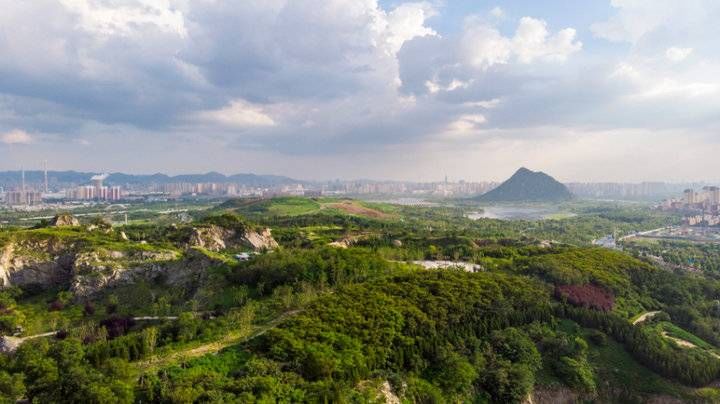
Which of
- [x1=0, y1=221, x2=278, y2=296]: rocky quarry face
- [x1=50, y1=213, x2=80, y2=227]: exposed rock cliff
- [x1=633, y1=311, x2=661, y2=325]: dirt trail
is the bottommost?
[x1=633, y1=311, x2=661, y2=325]: dirt trail

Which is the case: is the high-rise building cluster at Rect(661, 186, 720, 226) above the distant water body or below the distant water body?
above

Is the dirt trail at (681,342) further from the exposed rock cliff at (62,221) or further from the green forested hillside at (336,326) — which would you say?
the exposed rock cliff at (62,221)

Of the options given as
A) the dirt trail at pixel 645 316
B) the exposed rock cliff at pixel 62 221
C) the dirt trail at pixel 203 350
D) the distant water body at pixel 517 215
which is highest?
Answer: the exposed rock cliff at pixel 62 221

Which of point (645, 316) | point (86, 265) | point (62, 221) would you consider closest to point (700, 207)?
point (645, 316)

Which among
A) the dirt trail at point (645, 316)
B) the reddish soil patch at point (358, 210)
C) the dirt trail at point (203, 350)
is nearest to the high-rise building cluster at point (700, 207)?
the reddish soil patch at point (358, 210)

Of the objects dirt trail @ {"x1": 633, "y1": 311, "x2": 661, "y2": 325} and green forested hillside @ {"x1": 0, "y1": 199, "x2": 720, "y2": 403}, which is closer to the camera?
green forested hillside @ {"x1": 0, "y1": 199, "x2": 720, "y2": 403}

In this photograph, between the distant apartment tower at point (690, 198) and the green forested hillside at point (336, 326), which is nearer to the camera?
the green forested hillside at point (336, 326)

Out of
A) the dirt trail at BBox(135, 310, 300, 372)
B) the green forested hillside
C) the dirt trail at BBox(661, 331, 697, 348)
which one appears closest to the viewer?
the green forested hillside

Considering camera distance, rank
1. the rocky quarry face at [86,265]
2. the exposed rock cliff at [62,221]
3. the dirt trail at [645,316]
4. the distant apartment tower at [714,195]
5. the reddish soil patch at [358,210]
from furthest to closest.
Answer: the distant apartment tower at [714,195] < the reddish soil patch at [358,210] < the exposed rock cliff at [62,221] < the rocky quarry face at [86,265] < the dirt trail at [645,316]

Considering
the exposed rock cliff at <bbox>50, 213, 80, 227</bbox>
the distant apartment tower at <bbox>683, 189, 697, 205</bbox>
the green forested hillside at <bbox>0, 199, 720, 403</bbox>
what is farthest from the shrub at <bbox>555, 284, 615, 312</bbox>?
the distant apartment tower at <bbox>683, 189, 697, 205</bbox>

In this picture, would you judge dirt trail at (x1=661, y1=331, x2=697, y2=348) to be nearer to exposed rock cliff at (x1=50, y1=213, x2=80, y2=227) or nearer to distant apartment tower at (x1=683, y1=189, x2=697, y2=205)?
exposed rock cliff at (x1=50, y1=213, x2=80, y2=227)

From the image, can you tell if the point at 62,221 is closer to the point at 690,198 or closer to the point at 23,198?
the point at 23,198

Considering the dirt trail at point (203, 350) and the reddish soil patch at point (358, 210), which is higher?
the reddish soil patch at point (358, 210)
